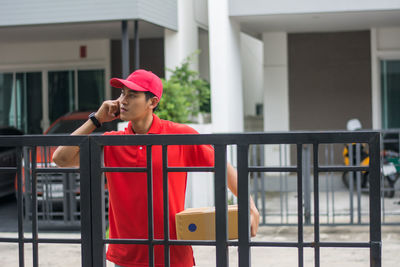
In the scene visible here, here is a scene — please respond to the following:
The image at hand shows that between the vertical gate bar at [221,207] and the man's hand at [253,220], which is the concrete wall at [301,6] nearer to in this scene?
the man's hand at [253,220]

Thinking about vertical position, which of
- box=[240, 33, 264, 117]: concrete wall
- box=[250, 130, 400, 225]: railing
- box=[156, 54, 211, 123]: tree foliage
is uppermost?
box=[240, 33, 264, 117]: concrete wall

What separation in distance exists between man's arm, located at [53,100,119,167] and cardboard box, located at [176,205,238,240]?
2.34 feet

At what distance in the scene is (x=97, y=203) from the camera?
138 inches

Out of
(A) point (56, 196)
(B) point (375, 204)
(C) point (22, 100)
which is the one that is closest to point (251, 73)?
(C) point (22, 100)

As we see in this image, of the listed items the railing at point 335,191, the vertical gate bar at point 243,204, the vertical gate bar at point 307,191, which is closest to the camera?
the vertical gate bar at point 243,204

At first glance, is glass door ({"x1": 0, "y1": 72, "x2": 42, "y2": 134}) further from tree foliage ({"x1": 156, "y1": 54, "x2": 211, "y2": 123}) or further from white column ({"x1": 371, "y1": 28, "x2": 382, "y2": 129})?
white column ({"x1": 371, "y1": 28, "x2": 382, "y2": 129})

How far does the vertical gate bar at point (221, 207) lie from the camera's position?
3.36 metres

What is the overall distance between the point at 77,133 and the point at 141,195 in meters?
0.54

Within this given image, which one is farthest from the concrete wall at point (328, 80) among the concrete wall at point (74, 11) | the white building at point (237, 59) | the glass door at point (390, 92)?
the concrete wall at point (74, 11)

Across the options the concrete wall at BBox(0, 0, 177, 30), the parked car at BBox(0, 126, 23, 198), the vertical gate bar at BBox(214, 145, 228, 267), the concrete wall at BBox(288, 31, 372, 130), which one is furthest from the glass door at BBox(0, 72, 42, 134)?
the vertical gate bar at BBox(214, 145, 228, 267)

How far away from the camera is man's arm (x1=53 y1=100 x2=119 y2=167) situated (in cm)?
379

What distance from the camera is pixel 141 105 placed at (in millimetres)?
3789

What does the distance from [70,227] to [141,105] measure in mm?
6055

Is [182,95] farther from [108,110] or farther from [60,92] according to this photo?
[108,110]
